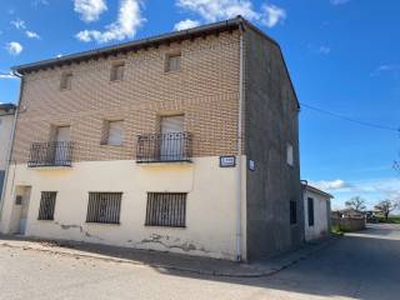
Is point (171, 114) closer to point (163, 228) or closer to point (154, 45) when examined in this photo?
point (154, 45)

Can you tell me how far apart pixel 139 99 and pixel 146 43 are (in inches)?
85.4

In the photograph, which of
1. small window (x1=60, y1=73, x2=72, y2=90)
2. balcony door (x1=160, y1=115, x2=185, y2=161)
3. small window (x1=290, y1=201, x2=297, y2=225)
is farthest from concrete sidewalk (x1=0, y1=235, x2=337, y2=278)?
small window (x1=60, y1=73, x2=72, y2=90)

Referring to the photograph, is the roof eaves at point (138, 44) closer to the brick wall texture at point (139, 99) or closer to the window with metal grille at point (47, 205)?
the brick wall texture at point (139, 99)

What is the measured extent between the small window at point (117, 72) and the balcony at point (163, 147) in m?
3.19

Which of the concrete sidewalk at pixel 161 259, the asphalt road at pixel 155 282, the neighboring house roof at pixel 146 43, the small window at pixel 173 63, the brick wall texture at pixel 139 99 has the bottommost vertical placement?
the asphalt road at pixel 155 282

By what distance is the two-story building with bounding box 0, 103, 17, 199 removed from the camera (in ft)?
56.6

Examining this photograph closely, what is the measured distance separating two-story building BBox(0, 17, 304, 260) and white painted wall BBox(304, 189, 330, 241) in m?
3.77

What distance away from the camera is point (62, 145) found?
15.6m

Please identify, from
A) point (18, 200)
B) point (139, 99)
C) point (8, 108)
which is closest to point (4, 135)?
point (8, 108)

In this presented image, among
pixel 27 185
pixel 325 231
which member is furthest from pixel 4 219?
pixel 325 231

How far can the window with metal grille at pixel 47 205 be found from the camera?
1535 centimetres

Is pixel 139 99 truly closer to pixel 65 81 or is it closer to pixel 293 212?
pixel 65 81

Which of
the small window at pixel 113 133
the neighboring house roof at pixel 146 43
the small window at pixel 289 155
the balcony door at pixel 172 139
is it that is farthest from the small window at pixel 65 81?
the small window at pixel 289 155

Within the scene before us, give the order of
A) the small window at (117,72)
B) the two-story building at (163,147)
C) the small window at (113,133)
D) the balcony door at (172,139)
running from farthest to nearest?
the small window at (117,72)
the small window at (113,133)
the balcony door at (172,139)
the two-story building at (163,147)
